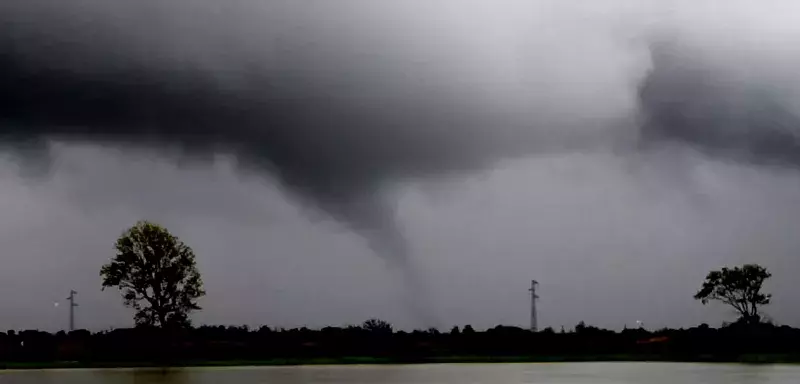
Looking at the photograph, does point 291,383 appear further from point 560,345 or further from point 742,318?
point 742,318

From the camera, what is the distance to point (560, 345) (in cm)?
9575

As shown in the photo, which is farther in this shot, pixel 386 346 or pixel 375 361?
pixel 386 346

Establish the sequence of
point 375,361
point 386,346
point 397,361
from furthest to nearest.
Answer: point 386,346
point 375,361
point 397,361

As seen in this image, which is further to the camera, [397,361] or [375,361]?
[375,361]

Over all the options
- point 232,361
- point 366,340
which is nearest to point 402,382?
point 232,361

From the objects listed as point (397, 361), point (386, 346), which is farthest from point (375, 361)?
point (386, 346)

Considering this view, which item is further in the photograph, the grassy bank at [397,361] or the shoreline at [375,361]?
the grassy bank at [397,361]

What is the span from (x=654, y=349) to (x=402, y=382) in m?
59.4

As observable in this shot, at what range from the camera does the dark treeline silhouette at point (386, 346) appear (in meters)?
81.3

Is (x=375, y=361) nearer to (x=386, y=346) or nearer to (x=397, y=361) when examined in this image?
(x=397, y=361)

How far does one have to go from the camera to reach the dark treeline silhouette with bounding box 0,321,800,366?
81312 millimetres

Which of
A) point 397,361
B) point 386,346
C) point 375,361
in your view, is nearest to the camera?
point 397,361

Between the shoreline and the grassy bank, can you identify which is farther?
the grassy bank

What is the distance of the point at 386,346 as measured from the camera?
9350cm
